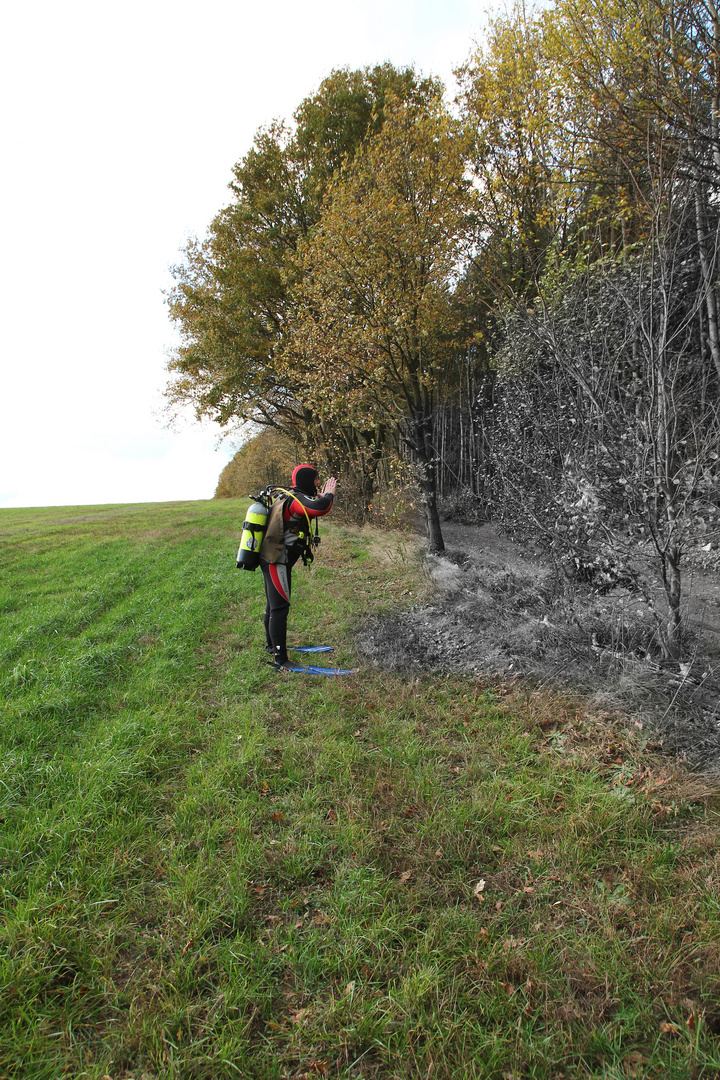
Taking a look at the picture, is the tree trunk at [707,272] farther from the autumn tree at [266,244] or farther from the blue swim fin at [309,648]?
the autumn tree at [266,244]

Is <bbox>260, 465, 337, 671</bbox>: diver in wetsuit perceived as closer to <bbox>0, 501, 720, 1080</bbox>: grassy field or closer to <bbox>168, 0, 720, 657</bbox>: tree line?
<bbox>0, 501, 720, 1080</bbox>: grassy field

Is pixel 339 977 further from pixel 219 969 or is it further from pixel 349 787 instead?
pixel 349 787

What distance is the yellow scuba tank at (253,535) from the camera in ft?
18.5

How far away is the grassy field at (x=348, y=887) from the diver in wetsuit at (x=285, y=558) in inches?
35.6

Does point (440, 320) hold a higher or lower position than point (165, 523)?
higher

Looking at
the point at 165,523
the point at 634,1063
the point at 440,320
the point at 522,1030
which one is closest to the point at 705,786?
the point at 634,1063

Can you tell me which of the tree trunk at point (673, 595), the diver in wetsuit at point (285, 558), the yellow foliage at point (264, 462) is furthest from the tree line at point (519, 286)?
the yellow foliage at point (264, 462)

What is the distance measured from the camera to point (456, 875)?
267 cm

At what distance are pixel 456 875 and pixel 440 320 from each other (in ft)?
34.3

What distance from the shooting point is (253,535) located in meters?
5.64

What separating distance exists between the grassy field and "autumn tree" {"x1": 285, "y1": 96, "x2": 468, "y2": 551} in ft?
24.7

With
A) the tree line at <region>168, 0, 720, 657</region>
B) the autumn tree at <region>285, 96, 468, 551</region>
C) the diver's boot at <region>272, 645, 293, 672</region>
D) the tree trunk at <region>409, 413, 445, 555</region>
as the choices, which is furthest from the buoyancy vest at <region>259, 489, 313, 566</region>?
the tree trunk at <region>409, 413, 445, 555</region>

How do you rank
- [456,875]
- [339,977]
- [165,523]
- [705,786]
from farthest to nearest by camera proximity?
[165,523] → [705,786] → [456,875] → [339,977]

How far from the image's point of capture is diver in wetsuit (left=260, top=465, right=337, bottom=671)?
18.7 ft
